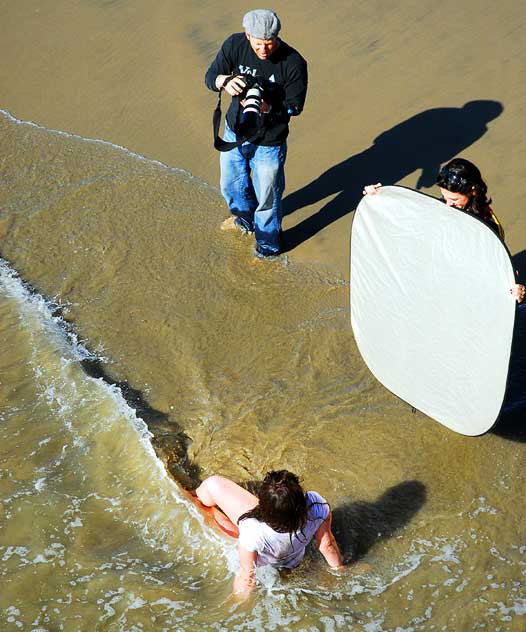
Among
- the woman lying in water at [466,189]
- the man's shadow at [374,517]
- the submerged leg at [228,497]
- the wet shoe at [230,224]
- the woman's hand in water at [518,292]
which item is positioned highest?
the woman lying in water at [466,189]

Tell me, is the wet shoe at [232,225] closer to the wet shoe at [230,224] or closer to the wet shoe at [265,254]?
the wet shoe at [230,224]

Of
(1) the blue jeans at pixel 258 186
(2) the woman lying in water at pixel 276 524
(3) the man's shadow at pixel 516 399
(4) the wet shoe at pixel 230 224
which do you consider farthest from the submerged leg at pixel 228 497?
(4) the wet shoe at pixel 230 224

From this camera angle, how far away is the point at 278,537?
344 centimetres

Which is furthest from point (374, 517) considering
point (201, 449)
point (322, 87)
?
point (322, 87)

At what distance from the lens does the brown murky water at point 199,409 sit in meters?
3.86

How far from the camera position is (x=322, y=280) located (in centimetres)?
565

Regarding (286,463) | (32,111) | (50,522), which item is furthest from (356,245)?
(32,111)

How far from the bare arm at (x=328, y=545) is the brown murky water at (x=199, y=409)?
12 centimetres

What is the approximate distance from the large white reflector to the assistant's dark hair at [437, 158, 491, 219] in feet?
0.62

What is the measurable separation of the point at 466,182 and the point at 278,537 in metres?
2.01

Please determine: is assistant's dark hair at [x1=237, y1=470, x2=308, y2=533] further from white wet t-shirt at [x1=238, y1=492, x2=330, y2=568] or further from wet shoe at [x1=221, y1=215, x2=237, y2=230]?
wet shoe at [x1=221, y1=215, x2=237, y2=230]

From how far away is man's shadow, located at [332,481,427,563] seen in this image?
4016 mm

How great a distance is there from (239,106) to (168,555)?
2797 millimetres

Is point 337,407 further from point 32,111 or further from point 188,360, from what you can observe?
point 32,111
